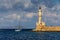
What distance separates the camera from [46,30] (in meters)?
143

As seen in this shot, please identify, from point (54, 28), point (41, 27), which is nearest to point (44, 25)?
point (41, 27)

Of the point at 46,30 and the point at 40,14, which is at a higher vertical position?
the point at 40,14

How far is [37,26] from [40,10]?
31.5 feet

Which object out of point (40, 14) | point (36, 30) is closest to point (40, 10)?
point (40, 14)

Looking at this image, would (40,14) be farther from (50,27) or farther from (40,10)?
(50,27)

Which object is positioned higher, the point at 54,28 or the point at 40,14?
the point at 40,14

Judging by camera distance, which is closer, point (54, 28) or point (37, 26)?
point (37, 26)

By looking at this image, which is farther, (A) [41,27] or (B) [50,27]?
(B) [50,27]

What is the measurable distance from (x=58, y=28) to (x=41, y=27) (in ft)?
54.5

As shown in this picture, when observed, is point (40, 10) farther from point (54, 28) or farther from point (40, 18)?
point (54, 28)

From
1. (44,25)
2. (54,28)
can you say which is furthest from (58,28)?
(44,25)

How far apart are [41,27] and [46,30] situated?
7.81 meters

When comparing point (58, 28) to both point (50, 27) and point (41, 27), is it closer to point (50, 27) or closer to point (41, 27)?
point (50, 27)

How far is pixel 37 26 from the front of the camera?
136000 mm
